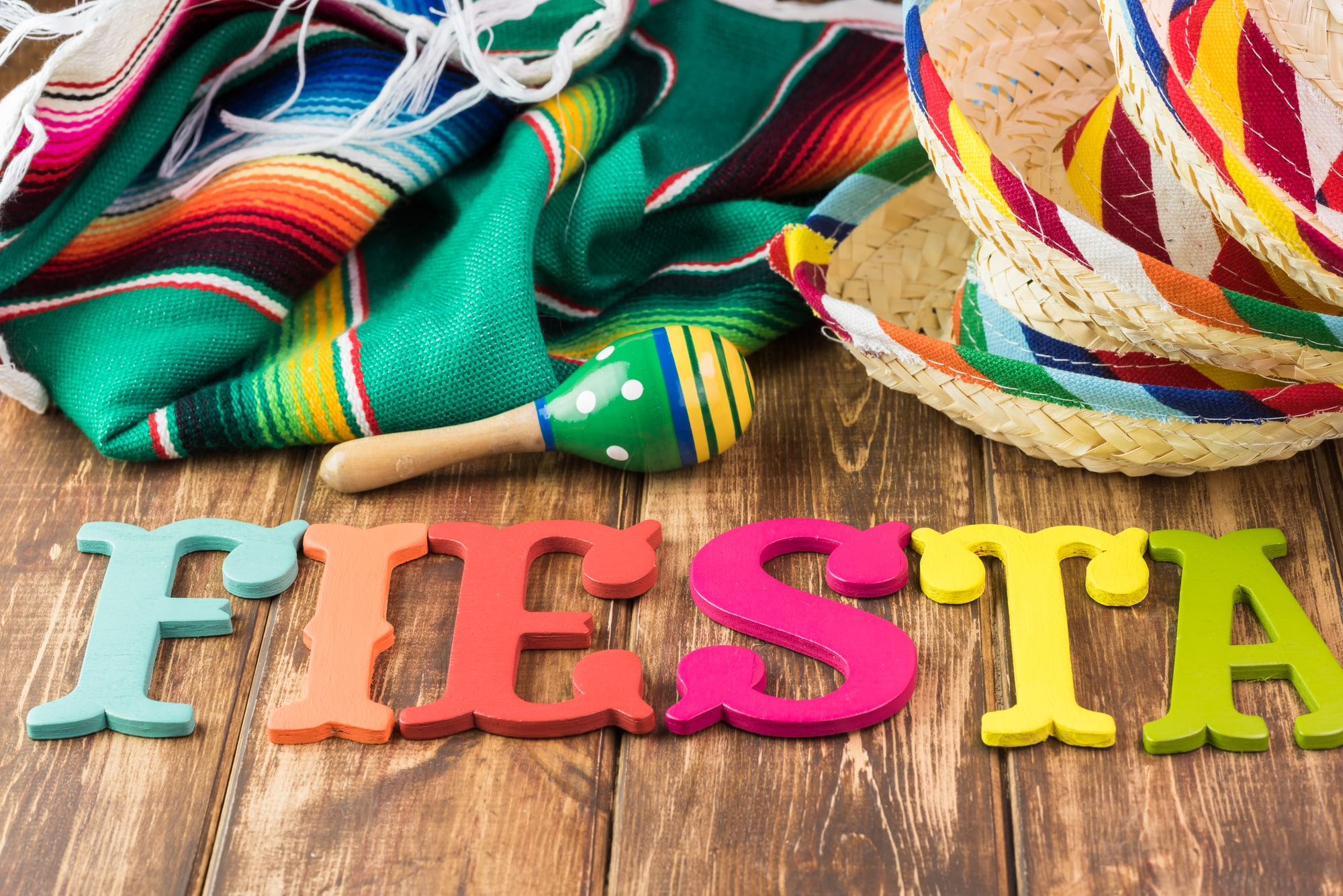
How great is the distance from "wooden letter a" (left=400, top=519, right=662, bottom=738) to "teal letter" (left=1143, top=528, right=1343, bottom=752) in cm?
28

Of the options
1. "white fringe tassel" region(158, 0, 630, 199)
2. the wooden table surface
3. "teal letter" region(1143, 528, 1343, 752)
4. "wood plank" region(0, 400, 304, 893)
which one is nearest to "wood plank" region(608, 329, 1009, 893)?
the wooden table surface

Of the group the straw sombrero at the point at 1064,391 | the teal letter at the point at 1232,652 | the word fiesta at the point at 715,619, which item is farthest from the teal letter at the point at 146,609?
the teal letter at the point at 1232,652

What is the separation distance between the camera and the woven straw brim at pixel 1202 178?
62cm

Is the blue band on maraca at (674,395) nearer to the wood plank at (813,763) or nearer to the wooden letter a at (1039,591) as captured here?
the wood plank at (813,763)

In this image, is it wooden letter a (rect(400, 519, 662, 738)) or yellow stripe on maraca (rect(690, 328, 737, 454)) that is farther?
yellow stripe on maraca (rect(690, 328, 737, 454))

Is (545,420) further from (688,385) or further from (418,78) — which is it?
(418,78)

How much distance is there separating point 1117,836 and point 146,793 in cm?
48

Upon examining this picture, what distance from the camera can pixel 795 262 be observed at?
31.5 inches

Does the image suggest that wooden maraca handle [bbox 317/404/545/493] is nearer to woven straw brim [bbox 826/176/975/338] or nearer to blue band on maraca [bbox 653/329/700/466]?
blue band on maraca [bbox 653/329/700/466]

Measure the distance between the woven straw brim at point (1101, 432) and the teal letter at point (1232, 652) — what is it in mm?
46

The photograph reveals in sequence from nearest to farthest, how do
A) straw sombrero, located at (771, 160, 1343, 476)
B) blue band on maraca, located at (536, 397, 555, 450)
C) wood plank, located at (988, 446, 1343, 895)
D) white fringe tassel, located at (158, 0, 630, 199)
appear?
wood plank, located at (988, 446, 1343, 895)
straw sombrero, located at (771, 160, 1343, 476)
blue band on maraca, located at (536, 397, 555, 450)
white fringe tassel, located at (158, 0, 630, 199)

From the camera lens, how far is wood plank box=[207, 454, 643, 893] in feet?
1.94

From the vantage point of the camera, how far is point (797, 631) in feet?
2.24

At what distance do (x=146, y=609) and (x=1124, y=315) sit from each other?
0.57 m
